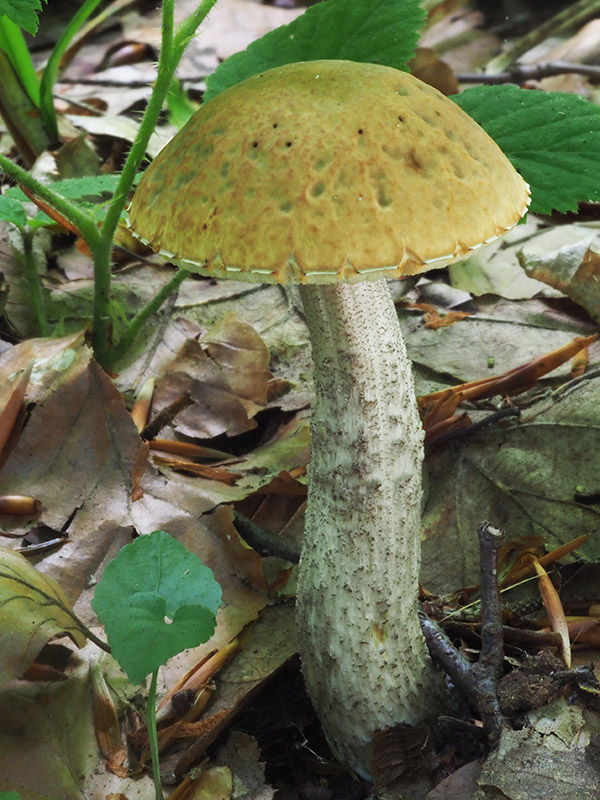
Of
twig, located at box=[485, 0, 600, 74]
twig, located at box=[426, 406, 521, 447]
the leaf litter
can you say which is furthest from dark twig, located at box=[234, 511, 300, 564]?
twig, located at box=[485, 0, 600, 74]

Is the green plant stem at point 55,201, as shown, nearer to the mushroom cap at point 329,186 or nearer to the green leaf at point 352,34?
the green leaf at point 352,34

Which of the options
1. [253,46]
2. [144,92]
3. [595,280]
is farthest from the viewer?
[144,92]

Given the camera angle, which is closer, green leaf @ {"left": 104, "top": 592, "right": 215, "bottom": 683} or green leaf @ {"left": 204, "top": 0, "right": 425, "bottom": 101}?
green leaf @ {"left": 104, "top": 592, "right": 215, "bottom": 683}

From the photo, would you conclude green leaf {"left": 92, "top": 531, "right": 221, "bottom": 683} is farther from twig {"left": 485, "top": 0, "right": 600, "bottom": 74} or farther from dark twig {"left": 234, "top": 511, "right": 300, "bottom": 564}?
twig {"left": 485, "top": 0, "right": 600, "bottom": 74}

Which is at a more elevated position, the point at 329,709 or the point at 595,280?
the point at 595,280

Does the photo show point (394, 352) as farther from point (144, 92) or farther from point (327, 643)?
point (144, 92)

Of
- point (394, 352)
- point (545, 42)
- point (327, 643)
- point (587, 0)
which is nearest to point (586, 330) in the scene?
point (394, 352)
